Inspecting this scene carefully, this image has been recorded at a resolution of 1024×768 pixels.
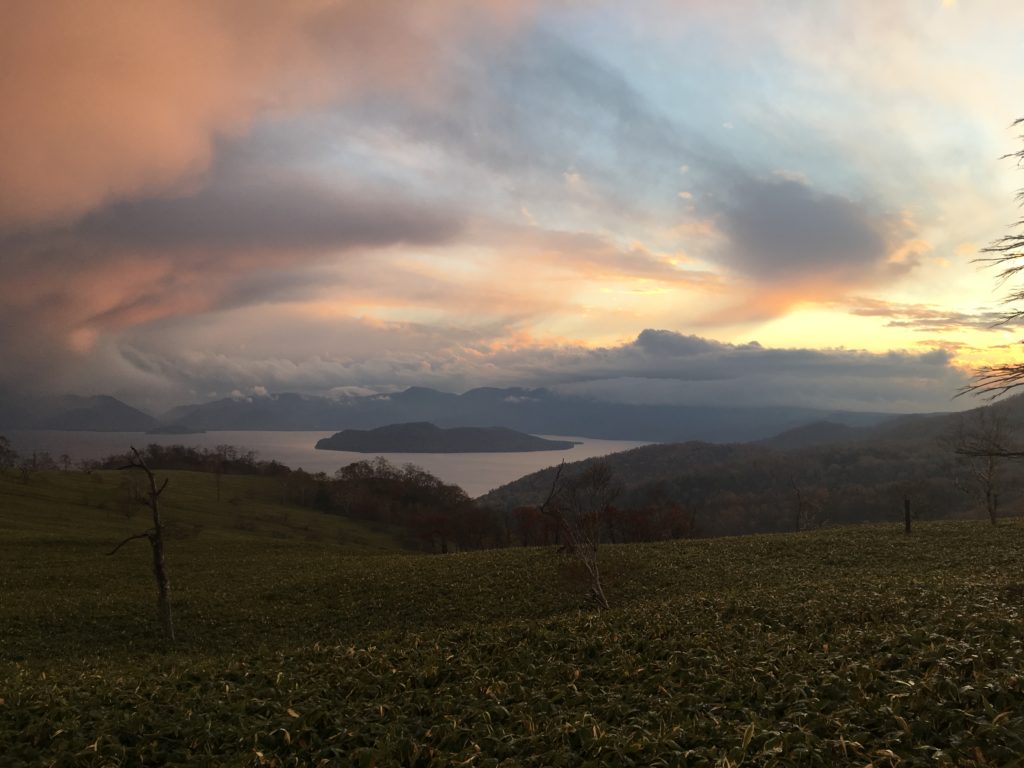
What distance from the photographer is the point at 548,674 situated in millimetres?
13023

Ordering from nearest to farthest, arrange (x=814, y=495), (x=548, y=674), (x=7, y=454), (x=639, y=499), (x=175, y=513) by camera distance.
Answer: (x=548, y=674) < (x=175, y=513) < (x=7, y=454) < (x=814, y=495) < (x=639, y=499)

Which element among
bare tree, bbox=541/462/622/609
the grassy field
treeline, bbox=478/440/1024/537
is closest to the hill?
the grassy field

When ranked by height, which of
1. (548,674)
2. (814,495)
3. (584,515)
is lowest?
(814,495)

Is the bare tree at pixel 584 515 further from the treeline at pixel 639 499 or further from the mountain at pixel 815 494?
the mountain at pixel 815 494

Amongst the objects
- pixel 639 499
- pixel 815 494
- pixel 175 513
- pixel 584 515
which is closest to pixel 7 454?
pixel 175 513

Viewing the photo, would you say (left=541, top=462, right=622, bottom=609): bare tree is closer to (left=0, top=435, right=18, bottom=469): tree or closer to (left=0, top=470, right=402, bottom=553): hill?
(left=0, top=470, right=402, bottom=553): hill

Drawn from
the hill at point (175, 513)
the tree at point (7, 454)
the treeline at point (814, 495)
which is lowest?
the treeline at point (814, 495)

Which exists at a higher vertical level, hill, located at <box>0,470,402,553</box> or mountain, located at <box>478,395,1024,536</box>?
hill, located at <box>0,470,402,553</box>

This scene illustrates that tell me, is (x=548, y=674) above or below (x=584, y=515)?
below

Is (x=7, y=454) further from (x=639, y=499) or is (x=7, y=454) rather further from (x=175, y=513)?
(x=639, y=499)

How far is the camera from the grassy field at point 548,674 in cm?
899

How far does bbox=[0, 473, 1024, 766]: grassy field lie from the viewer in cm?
899

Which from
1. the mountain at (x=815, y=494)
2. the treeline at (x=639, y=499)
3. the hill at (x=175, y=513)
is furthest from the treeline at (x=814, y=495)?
the hill at (x=175, y=513)

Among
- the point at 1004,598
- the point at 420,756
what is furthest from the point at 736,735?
the point at 1004,598
